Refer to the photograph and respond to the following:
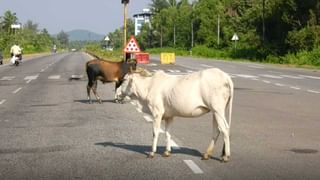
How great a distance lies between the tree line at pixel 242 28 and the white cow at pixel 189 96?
4874 centimetres

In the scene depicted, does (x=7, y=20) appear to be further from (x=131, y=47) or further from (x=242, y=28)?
(x=131, y=47)

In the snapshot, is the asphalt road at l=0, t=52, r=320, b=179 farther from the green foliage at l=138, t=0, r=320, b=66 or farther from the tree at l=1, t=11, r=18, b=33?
the tree at l=1, t=11, r=18, b=33

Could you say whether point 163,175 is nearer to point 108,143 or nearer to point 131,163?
point 131,163

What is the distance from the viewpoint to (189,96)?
31.4 ft

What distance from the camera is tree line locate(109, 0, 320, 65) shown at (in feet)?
209

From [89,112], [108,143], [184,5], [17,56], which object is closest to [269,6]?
[17,56]

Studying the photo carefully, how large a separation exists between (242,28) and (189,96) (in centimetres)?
9415

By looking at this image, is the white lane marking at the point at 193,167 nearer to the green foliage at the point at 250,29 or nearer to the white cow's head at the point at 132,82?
the white cow's head at the point at 132,82

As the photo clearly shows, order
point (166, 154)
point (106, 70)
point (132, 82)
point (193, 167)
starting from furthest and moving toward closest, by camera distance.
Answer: point (106, 70)
point (132, 82)
point (166, 154)
point (193, 167)

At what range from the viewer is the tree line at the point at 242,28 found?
6378 centimetres

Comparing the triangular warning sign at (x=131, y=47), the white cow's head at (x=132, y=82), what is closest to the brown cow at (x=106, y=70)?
the white cow's head at (x=132, y=82)

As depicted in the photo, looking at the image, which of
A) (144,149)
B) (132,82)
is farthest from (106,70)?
(132,82)

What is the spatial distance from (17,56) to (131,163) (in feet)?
158

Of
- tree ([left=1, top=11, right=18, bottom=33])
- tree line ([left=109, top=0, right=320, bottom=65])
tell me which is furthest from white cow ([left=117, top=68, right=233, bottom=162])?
tree ([left=1, top=11, right=18, bottom=33])
